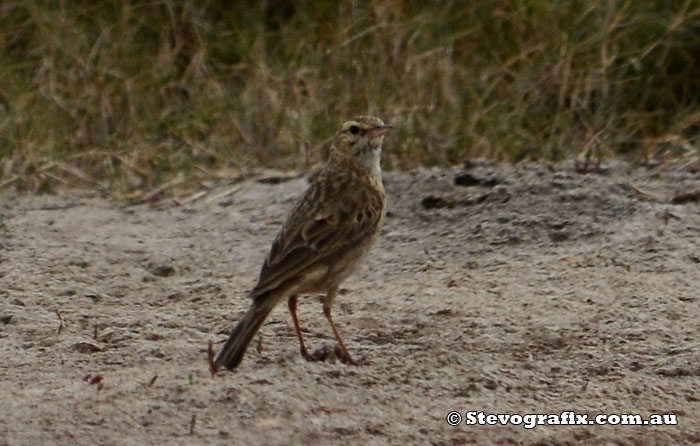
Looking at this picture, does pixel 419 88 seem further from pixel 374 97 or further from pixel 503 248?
pixel 503 248

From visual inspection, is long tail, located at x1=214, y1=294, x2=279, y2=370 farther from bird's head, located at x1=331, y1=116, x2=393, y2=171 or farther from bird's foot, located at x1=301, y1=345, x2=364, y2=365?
bird's head, located at x1=331, y1=116, x2=393, y2=171

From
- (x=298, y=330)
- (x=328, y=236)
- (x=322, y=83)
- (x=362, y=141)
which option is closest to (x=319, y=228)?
(x=328, y=236)

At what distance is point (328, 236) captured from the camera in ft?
17.7

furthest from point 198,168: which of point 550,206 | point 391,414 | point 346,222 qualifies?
point 391,414

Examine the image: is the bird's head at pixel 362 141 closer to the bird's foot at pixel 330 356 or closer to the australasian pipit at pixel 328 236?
the australasian pipit at pixel 328 236

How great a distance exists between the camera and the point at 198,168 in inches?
312

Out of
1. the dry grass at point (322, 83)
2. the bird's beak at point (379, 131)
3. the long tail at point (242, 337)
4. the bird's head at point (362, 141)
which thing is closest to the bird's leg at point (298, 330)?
the long tail at point (242, 337)

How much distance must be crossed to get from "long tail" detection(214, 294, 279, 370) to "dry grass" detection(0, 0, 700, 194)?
2865mm

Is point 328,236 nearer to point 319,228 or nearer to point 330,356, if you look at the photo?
point 319,228

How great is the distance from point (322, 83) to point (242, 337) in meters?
3.99

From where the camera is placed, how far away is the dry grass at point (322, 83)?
8039 millimetres

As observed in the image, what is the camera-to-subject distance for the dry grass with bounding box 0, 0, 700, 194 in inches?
316

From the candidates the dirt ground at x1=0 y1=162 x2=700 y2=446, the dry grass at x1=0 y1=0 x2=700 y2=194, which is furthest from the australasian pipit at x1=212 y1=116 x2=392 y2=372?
the dry grass at x1=0 y1=0 x2=700 y2=194

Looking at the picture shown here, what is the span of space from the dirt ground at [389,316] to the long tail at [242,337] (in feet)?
0.21
